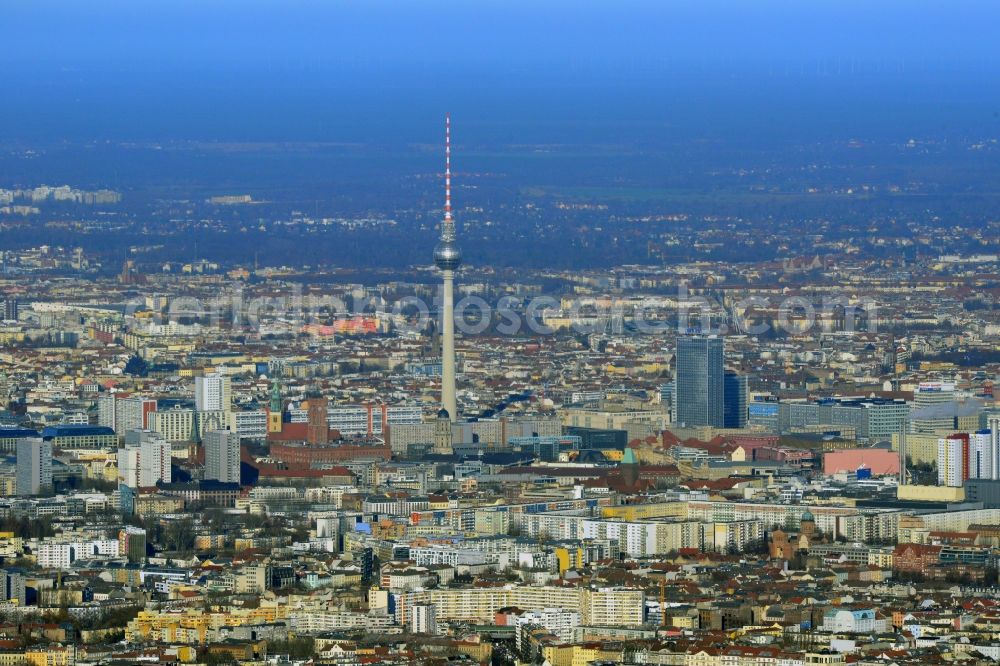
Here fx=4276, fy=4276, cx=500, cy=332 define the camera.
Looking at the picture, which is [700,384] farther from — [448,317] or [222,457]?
[222,457]

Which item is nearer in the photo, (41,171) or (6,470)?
(6,470)

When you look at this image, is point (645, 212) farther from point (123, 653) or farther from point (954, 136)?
point (123, 653)

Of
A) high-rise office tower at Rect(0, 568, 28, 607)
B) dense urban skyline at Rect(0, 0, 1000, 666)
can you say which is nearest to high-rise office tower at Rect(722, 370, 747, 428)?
dense urban skyline at Rect(0, 0, 1000, 666)

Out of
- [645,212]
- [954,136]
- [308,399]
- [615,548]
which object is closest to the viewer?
[615,548]

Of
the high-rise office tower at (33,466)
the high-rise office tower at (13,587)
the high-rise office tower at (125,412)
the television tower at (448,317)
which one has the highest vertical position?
the television tower at (448,317)

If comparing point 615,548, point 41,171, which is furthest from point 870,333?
point 41,171

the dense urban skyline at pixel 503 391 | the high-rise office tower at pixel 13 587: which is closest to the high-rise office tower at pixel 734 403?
the dense urban skyline at pixel 503 391

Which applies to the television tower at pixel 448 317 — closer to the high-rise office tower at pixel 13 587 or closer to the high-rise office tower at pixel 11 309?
the high-rise office tower at pixel 11 309

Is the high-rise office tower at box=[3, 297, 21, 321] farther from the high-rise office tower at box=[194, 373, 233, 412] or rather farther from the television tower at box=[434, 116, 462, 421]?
the high-rise office tower at box=[194, 373, 233, 412]
